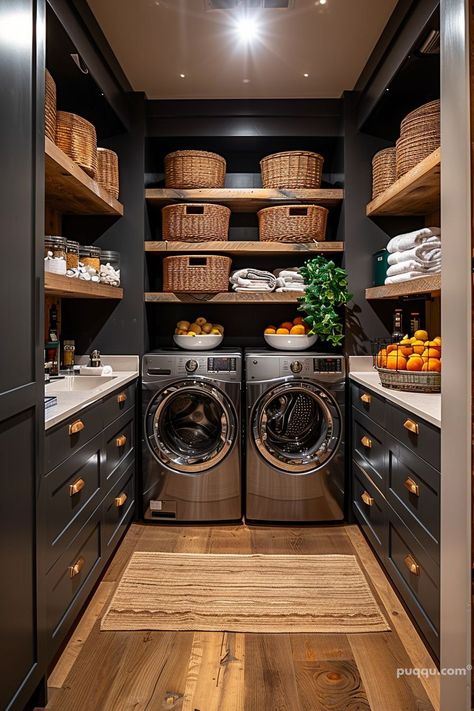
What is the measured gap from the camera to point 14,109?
1.51m

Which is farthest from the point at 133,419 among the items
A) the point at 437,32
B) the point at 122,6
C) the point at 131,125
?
the point at 437,32

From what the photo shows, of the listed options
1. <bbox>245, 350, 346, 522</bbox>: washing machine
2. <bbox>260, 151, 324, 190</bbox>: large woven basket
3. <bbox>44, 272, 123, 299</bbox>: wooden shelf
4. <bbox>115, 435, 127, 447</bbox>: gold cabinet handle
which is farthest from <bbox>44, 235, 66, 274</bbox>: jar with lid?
<bbox>260, 151, 324, 190</bbox>: large woven basket

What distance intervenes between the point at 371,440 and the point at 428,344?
0.57 metres

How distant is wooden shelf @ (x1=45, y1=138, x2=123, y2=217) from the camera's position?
7.53ft

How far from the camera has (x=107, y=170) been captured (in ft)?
10.5

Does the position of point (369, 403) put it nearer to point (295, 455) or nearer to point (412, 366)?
point (412, 366)

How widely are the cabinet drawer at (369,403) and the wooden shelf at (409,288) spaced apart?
21.1 inches

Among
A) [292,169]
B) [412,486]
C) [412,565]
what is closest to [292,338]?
[292,169]

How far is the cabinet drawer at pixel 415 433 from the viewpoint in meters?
1.90

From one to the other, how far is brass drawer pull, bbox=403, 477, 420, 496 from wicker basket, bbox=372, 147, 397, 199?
1769 mm

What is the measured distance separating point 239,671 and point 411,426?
3.57 ft

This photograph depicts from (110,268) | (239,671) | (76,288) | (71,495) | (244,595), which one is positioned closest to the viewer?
(239,671)

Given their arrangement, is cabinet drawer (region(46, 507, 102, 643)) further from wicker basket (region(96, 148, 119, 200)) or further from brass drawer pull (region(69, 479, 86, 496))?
wicker basket (region(96, 148, 119, 200))

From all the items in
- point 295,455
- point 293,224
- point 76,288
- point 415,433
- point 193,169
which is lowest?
point 295,455
